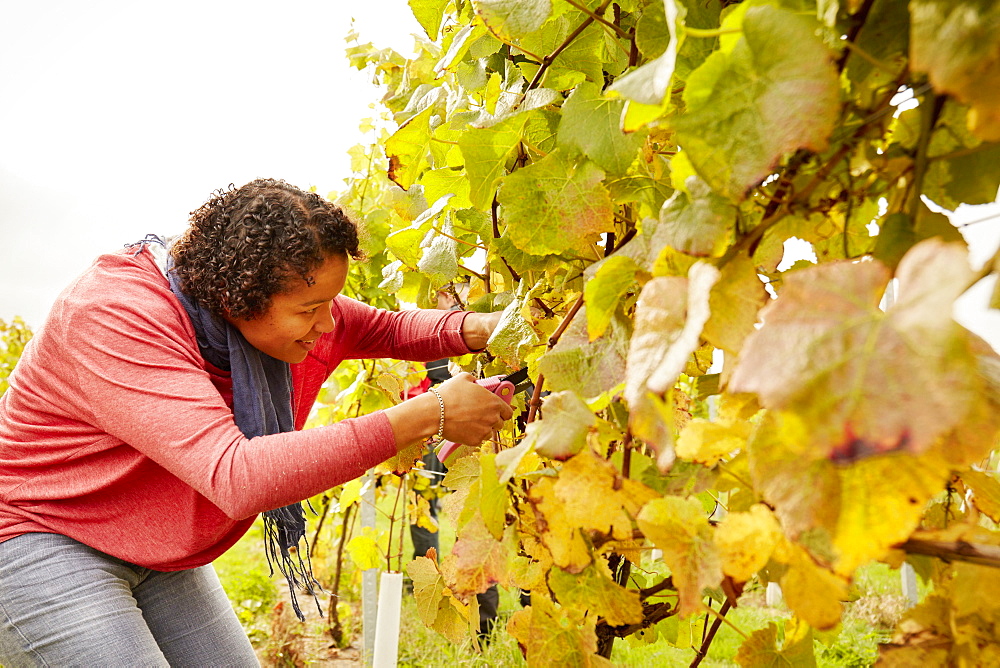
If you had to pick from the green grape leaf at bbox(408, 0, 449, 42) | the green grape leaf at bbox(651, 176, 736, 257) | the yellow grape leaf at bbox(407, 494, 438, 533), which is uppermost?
the green grape leaf at bbox(408, 0, 449, 42)

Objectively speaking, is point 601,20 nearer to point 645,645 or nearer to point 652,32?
point 652,32

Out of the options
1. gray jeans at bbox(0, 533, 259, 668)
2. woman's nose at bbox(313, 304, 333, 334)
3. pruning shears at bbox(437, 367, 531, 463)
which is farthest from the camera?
woman's nose at bbox(313, 304, 333, 334)

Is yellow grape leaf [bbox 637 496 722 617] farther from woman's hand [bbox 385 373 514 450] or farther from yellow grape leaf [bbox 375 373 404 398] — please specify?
yellow grape leaf [bbox 375 373 404 398]

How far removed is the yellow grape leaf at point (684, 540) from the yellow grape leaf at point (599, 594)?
174mm

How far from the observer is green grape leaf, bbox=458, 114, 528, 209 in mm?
862

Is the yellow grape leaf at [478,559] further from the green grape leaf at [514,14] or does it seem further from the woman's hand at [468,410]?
the green grape leaf at [514,14]

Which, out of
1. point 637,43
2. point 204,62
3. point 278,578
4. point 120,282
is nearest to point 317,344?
point 120,282

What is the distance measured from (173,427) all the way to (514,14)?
87 cm

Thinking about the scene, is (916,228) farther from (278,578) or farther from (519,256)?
(278,578)

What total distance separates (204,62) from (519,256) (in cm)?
827

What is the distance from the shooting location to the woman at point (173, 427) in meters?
1.19

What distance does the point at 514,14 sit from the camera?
764 mm

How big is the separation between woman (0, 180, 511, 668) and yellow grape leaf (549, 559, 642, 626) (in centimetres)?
48

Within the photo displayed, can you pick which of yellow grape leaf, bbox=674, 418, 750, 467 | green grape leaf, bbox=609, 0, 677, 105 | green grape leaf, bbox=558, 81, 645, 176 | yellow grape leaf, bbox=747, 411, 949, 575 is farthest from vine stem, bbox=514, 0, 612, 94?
yellow grape leaf, bbox=747, 411, 949, 575
